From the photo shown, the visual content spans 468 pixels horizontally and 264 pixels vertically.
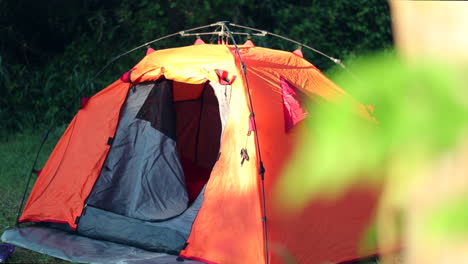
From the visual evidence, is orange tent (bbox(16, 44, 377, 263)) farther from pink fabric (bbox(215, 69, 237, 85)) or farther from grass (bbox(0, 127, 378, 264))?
grass (bbox(0, 127, 378, 264))

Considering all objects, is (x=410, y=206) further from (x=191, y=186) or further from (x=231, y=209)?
(x=191, y=186)

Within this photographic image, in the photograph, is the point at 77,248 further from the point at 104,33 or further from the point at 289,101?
the point at 104,33

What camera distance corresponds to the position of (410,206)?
2.75 ft

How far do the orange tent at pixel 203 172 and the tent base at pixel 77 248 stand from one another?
0.34ft

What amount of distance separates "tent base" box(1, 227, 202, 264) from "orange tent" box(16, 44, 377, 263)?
104 mm

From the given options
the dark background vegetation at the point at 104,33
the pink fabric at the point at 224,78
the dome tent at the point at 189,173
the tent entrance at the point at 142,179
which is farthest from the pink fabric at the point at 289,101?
the dark background vegetation at the point at 104,33

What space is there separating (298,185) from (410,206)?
0.63 ft

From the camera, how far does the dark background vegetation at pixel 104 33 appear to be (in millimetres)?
9398

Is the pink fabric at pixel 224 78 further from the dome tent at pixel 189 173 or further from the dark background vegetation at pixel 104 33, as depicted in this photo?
the dark background vegetation at pixel 104 33

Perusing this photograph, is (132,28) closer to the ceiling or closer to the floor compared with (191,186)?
closer to the ceiling

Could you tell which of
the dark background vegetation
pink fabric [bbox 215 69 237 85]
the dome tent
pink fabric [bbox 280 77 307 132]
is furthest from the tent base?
the dark background vegetation

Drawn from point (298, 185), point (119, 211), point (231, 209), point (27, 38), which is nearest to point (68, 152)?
point (119, 211)

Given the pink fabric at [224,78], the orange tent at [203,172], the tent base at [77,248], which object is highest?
the pink fabric at [224,78]

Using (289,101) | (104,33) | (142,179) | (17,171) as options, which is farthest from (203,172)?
(104,33)
